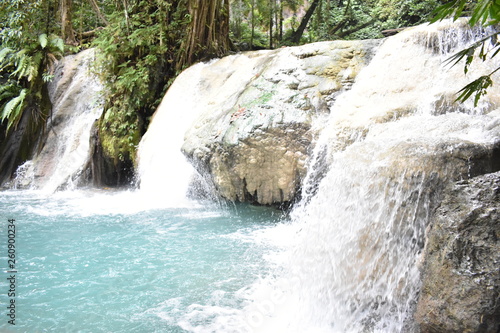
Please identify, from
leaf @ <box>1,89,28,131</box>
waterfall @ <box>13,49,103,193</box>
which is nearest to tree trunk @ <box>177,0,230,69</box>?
waterfall @ <box>13,49,103,193</box>

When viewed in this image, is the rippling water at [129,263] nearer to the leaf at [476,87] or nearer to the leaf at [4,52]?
the leaf at [476,87]

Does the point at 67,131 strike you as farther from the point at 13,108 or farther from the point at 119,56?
the point at 119,56

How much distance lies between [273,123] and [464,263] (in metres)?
3.91

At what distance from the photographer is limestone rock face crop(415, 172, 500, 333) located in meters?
2.35

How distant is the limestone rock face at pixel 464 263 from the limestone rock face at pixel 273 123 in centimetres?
331

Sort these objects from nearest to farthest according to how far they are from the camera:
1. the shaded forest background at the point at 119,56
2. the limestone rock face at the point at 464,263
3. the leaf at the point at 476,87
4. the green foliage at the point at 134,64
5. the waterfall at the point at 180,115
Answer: the leaf at the point at 476,87, the limestone rock face at the point at 464,263, the waterfall at the point at 180,115, the green foliage at the point at 134,64, the shaded forest background at the point at 119,56

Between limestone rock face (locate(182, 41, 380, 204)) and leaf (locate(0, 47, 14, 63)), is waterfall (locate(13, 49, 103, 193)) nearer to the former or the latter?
leaf (locate(0, 47, 14, 63))

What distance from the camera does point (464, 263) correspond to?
8.14 ft

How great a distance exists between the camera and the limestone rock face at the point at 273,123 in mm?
6020

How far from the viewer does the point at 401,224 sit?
10.8ft

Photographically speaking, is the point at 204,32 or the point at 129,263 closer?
the point at 129,263

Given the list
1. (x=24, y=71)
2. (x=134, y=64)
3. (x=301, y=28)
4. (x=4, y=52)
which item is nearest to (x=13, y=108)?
(x=24, y=71)

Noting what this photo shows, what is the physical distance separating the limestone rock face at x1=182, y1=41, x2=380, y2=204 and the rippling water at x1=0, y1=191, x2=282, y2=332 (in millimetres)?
713

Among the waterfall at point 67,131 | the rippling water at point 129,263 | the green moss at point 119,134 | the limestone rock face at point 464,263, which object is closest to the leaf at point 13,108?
the waterfall at point 67,131
